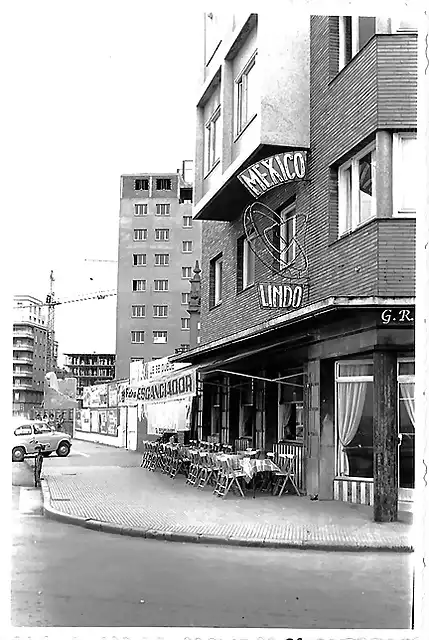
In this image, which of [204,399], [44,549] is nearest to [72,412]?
[44,549]

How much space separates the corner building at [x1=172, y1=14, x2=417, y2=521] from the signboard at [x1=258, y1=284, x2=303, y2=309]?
0.05 ft

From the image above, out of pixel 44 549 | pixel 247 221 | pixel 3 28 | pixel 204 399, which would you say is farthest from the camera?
pixel 204 399

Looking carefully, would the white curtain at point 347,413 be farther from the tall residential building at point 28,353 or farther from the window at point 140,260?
the tall residential building at point 28,353

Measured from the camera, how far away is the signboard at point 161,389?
285 inches

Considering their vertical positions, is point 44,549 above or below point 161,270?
below

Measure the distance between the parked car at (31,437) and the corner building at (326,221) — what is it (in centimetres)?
145

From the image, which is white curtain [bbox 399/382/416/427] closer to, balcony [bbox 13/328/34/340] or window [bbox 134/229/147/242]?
window [bbox 134/229/147/242]

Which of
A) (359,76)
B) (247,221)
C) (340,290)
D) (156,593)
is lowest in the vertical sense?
(156,593)

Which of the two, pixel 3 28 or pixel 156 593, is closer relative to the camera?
pixel 3 28

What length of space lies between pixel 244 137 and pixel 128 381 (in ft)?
7.52

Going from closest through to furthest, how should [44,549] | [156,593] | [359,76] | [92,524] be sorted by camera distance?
[156,593] → [44,549] → [92,524] → [359,76]

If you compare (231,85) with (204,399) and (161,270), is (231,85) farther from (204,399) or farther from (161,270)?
(204,399)

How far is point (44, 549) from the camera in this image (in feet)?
19.5

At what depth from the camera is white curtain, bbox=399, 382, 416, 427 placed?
694cm
